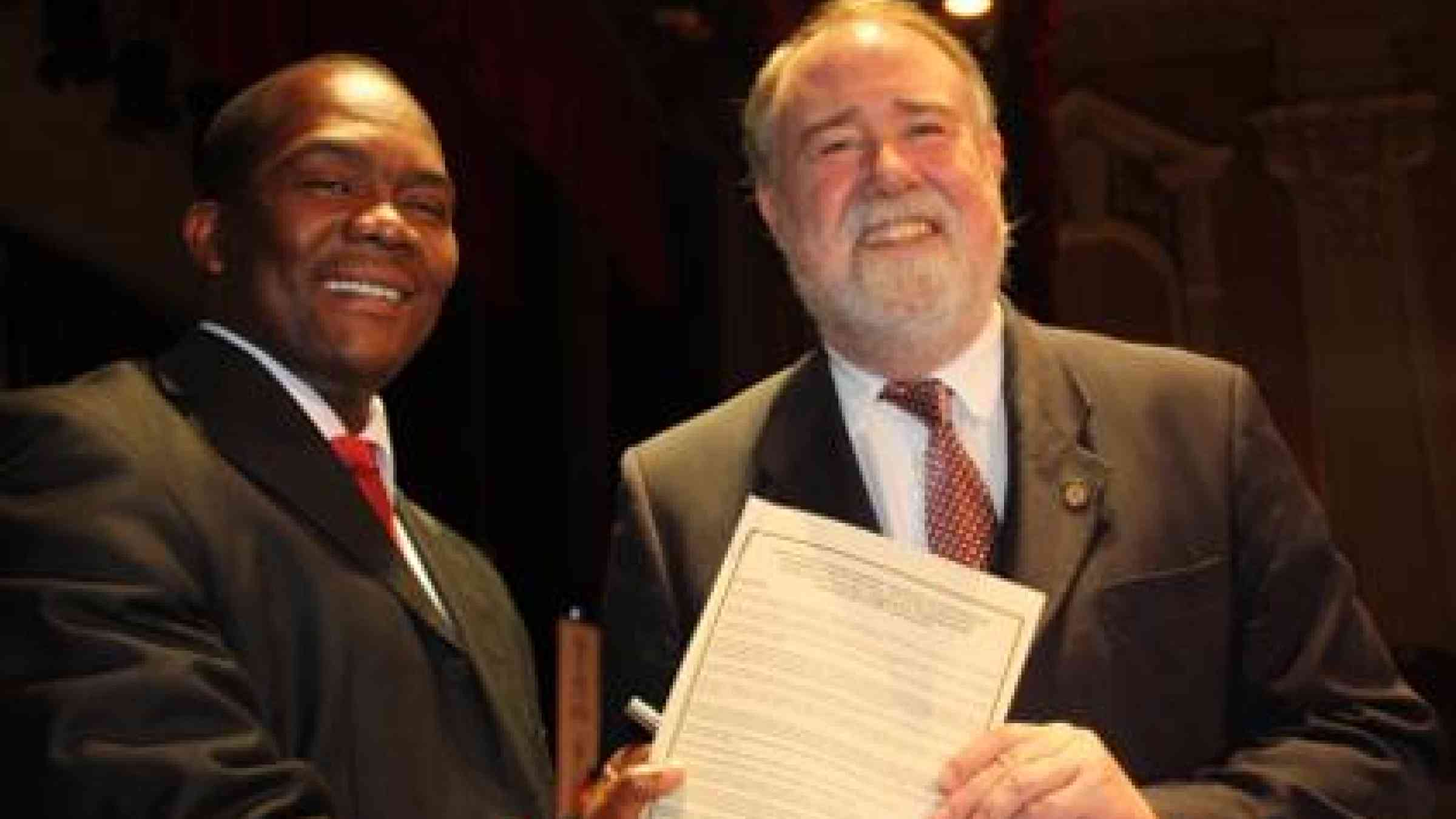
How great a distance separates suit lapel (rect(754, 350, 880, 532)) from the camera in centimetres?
194

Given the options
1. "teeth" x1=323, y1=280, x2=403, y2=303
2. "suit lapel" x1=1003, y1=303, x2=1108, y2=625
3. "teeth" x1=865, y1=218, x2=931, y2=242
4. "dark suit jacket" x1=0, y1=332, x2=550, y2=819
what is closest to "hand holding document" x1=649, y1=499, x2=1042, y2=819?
"suit lapel" x1=1003, y1=303, x2=1108, y2=625

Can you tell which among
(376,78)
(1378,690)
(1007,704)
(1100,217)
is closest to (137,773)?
(1007,704)

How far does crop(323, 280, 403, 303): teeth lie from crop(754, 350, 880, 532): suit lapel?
0.50m

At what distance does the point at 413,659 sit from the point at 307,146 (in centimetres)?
66

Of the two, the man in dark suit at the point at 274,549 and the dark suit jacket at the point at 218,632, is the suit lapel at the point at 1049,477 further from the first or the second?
the dark suit jacket at the point at 218,632

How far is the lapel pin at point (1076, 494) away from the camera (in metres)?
1.84

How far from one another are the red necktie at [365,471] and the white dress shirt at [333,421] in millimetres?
13

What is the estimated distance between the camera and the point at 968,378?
2.02 m

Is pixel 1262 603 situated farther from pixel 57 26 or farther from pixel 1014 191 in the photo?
pixel 57 26

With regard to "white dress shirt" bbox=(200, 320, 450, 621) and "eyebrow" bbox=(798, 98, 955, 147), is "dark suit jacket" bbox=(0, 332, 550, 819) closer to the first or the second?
"white dress shirt" bbox=(200, 320, 450, 621)

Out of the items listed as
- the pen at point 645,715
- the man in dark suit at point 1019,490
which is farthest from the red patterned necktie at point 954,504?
the pen at point 645,715

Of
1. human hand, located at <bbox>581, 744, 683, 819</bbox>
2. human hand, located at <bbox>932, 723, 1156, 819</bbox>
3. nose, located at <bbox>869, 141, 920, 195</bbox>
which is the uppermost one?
nose, located at <bbox>869, 141, 920, 195</bbox>

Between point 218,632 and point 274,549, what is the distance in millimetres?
140

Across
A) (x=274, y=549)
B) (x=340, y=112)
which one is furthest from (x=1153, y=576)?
(x=340, y=112)
